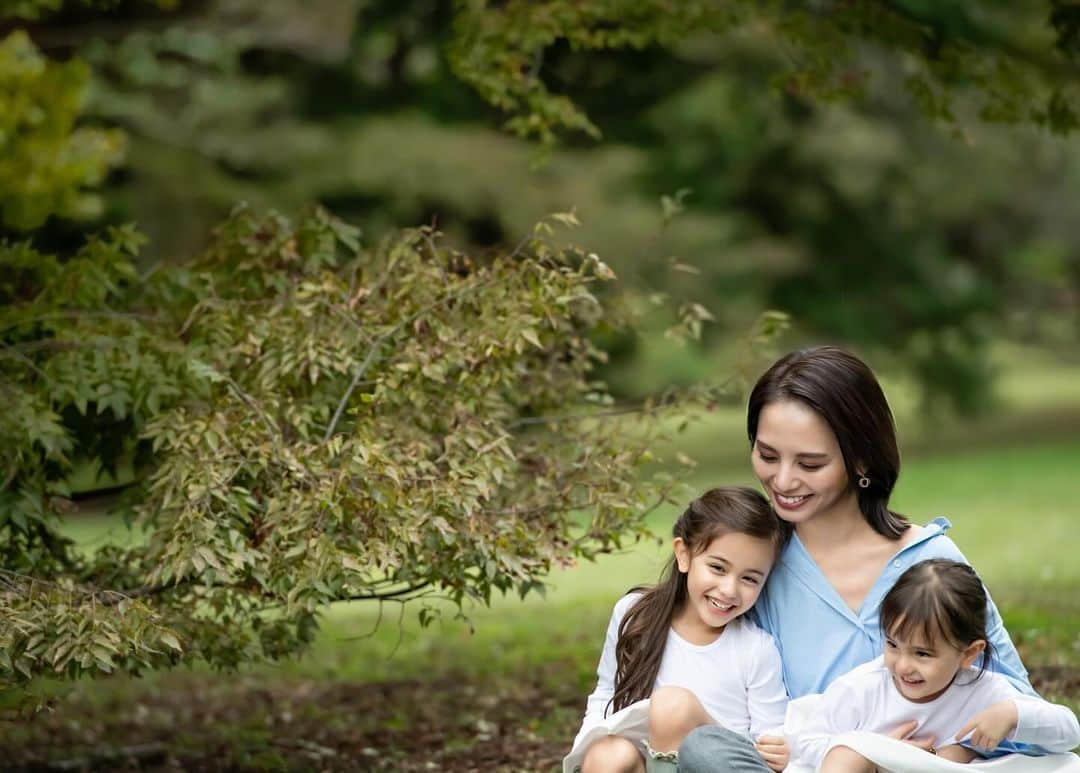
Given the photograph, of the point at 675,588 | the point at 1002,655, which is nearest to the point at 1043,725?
the point at 1002,655

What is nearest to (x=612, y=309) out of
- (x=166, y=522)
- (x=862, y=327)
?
(x=166, y=522)

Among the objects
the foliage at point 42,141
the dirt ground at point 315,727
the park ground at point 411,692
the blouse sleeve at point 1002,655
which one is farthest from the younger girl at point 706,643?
the foliage at point 42,141

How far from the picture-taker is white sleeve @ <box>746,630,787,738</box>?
3.59 m

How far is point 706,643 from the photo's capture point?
Answer: 3668 millimetres

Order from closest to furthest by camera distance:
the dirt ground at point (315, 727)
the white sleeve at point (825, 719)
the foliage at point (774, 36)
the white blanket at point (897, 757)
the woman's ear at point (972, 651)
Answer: the white blanket at point (897, 757) → the woman's ear at point (972, 651) → the white sleeve at point (825, 719) → the dirt ground at point (315, 727) → the foliage at point (774, 36)

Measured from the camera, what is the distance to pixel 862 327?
19.1 m

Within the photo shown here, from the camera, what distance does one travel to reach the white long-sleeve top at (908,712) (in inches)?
131

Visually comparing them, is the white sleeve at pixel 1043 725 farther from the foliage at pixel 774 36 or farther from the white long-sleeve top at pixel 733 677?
the foliage at pixel 774 36

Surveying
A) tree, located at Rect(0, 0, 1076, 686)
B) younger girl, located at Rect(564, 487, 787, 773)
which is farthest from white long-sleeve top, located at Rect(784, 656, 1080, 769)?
tree, located at Rect(0, 0, 1076, 686)

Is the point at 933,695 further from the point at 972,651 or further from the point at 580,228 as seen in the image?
the point at 580,228

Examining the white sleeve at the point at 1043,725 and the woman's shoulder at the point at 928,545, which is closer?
the white sleeve at the point at 1043,725

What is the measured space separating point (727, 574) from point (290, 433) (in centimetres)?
174

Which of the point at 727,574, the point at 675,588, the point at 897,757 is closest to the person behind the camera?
the point at 897,757

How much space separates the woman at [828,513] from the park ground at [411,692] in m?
1.17
